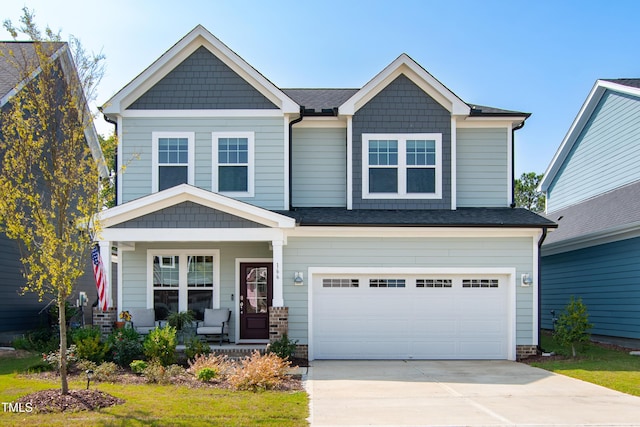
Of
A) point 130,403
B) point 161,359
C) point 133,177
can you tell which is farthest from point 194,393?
point 133,177

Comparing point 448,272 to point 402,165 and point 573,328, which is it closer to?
point 402,165

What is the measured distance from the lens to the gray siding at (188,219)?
14.0m

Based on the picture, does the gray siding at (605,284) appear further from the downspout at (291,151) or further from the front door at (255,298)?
the front door at (255,298)

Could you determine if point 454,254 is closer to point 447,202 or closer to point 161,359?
point 447,202

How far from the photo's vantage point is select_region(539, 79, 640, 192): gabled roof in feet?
63.2

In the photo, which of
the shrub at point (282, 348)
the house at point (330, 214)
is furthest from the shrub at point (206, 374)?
the house at point (330, 214)

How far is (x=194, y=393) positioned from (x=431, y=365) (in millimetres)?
5977

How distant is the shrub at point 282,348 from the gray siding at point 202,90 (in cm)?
588

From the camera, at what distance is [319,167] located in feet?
53.9

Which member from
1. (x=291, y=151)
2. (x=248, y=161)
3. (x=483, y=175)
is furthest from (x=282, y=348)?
(x=483, y=175)

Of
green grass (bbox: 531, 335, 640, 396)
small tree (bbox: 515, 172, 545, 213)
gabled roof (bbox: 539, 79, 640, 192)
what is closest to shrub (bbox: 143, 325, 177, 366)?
green grass (bbox: 531, 335, 640, 396)

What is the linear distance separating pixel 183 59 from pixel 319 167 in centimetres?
436

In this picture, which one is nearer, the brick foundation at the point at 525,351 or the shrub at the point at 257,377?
the shrub at the point at 257,377

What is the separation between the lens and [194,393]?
10.1 meters
